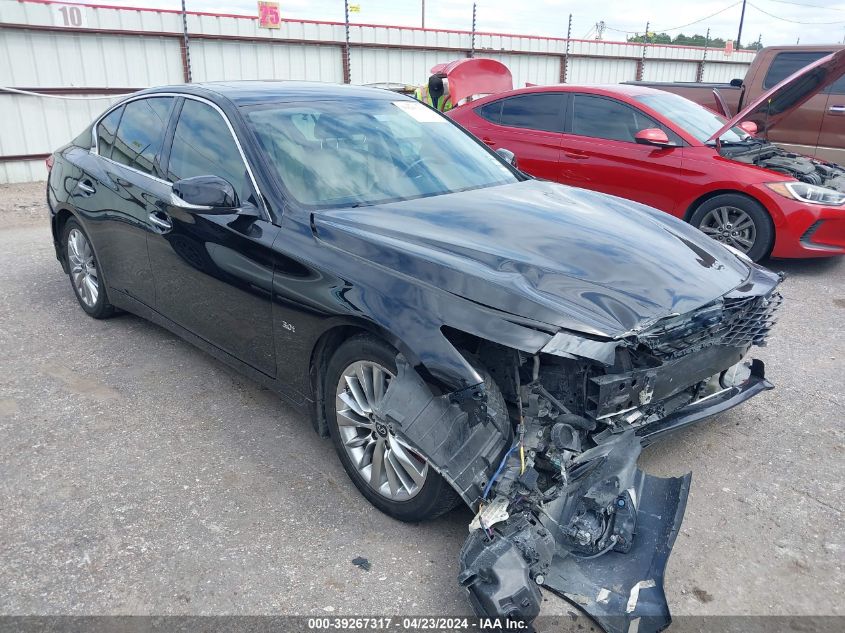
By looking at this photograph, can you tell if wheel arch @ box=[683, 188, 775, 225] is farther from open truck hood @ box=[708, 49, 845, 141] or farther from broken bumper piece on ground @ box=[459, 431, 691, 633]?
broken bumper piece on ground @ box=[459, 431, 691, 633]

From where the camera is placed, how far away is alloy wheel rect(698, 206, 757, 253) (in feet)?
19.8

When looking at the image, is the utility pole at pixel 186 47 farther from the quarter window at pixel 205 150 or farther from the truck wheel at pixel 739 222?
the truck wheel at pixel 739 222

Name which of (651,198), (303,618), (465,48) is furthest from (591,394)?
(465,48)

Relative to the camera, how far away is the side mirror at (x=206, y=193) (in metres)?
3.11

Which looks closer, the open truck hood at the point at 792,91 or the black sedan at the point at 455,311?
the black sedan at the point at 455,311

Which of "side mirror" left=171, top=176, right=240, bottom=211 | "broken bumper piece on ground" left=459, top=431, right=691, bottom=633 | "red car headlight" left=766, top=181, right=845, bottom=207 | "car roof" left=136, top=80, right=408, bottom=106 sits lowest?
"broken bumper piece on ground" left=459, top=431, right=691, bottom=633

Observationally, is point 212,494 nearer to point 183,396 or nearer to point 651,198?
point 183,396

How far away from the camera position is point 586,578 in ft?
7.68

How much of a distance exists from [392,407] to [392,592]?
0.66 metres

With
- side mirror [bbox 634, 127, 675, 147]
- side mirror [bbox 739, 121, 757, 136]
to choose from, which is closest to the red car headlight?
side mirror [bbox 634, 127, 675, 147]

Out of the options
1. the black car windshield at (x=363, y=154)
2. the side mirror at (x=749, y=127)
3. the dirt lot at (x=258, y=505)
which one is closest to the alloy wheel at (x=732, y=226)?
the side mirror at (x=749, y=127)

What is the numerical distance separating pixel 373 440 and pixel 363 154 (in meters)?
1.53

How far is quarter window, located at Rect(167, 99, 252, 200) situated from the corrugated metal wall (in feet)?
28.0

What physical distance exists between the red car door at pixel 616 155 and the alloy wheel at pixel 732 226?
358 mm
